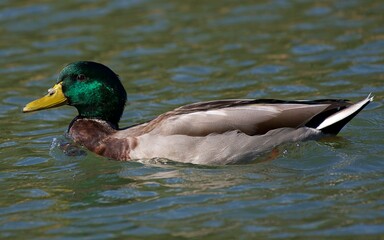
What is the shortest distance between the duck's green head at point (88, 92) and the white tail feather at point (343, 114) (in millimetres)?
2336

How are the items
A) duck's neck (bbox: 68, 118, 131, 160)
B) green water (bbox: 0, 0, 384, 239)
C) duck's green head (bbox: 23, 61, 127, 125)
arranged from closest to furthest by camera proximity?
green water (bbox: 0, 0, 384, 239) → duck's neck (bbox: 68, 118, 131, 160) → duck's green head (bbox: 23, 61, 127, 125)

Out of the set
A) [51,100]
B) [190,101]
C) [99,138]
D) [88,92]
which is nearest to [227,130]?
[99,138]

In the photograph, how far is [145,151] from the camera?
31.9 feet

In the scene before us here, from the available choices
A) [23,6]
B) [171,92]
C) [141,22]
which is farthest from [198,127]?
[23,6]

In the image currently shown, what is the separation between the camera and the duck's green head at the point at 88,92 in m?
10.3

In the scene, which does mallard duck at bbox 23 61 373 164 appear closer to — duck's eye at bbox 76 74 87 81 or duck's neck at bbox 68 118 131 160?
duck's neck at bbox 68 118 131 160

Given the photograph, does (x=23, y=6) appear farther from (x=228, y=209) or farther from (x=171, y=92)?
(x=228, y=209)

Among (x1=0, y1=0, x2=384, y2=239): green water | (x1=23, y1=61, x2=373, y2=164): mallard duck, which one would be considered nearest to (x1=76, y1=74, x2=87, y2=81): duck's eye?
(x1=23, y1=61, x2=373, y2=164): mallard duck

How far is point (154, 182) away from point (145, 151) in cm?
68

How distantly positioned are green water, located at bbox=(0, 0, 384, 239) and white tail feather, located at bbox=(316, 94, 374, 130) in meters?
0.23

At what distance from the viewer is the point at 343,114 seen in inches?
382

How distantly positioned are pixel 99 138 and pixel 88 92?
1.84 ft

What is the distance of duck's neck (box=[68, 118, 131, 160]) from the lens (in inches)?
392

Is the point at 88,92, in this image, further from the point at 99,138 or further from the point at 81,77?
the point at 99,138
